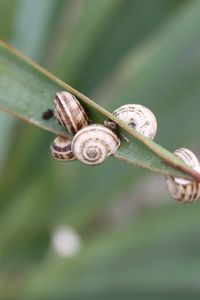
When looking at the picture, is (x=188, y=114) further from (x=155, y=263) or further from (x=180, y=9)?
(x=155, y=263)

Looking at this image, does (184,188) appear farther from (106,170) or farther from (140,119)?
(106,170)

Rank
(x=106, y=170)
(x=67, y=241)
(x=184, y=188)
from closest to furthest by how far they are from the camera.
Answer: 1. (x=184, y=188)
2. (x=106, y=170)
3. (x=67, y=241)

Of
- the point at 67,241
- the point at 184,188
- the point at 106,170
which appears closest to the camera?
the point at 184,188

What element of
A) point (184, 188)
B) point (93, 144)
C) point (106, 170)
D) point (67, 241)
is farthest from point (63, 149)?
point (67, 241)

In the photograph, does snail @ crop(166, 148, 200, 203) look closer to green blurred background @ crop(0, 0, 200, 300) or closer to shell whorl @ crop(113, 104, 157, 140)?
shell whorl @ crop(113, 104, 157, 140)

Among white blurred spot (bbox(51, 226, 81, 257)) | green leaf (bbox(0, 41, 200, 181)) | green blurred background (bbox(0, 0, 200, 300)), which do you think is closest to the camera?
green leaf (bbox(0, 41, 200, 181))

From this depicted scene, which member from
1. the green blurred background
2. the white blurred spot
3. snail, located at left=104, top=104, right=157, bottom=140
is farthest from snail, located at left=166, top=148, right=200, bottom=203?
the white blurred spot

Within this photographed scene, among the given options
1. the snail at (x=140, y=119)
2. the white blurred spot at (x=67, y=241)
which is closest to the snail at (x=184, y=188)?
the snail at (x=140, y=119)

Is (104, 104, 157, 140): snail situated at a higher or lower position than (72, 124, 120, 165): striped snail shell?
higher
